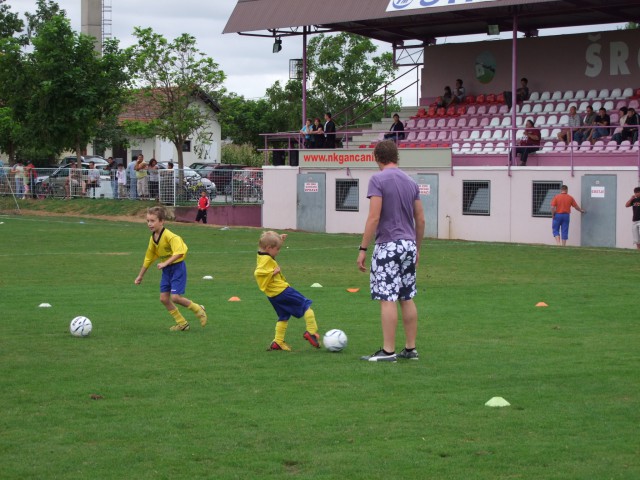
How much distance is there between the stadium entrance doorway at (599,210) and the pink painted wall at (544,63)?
7647 millimetres

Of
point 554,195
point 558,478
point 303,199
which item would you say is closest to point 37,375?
point 558,478

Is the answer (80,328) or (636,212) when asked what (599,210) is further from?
(80,328)

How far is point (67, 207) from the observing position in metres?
Answer: 44.3

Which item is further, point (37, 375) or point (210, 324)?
point (210, 324)

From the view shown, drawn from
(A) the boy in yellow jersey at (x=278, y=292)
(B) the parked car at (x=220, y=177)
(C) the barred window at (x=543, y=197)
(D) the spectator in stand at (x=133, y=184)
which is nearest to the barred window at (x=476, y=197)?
(C) the barred window at (x=543, y=197)

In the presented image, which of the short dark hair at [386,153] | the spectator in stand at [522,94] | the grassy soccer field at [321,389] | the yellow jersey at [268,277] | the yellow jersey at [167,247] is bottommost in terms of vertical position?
the grassy soccer field at [321,389]

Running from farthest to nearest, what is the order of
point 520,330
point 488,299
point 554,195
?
point 554,195 → point 488,299 → point 520,330

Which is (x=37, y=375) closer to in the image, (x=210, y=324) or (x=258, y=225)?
(x=210, y=324)

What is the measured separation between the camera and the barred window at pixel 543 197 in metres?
31.5

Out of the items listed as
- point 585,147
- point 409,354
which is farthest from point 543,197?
point 409,354

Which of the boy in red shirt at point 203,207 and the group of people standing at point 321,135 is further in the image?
the boy in red shirt at point 203,207

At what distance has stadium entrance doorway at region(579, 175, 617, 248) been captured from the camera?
1185 inches

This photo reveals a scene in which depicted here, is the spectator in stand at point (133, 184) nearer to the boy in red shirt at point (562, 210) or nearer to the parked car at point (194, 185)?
the parked car at point (194, 185)

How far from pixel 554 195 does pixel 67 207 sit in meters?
21.9
